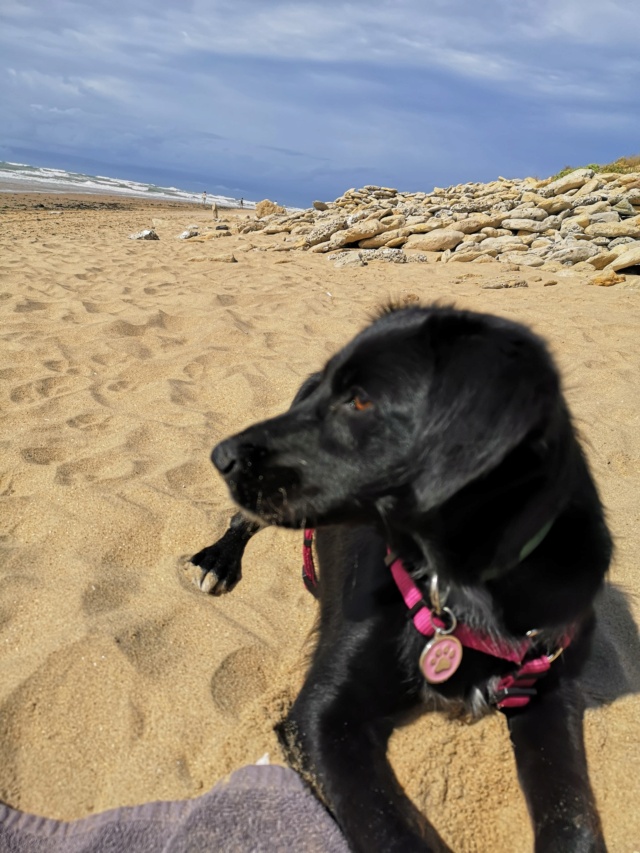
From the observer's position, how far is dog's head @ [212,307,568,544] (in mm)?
1453

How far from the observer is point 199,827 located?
1.62m

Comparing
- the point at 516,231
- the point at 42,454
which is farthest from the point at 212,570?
the point at 516,231

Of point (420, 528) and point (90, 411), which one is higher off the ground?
point (420, 528)

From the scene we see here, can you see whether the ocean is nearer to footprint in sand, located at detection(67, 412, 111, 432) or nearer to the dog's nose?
footprint in sand, located at detection(67, 412, 111, 432)

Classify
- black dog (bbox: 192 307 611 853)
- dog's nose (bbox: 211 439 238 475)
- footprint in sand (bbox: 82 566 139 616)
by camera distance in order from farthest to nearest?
footprint in sand (bbox: 82 566 139 616) → dog's nose (bbox: 211 439 238 475) → black dog (bbox: 192 307 611 853)

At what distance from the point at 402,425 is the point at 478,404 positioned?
27 cm

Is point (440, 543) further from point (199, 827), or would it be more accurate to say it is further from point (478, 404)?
point (199, 827)

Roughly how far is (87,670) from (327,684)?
763 mm

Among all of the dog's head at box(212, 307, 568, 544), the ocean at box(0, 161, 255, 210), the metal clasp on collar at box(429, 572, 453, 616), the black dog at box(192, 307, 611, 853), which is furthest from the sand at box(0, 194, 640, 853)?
the ocean at box(0, 161, 255, 210)

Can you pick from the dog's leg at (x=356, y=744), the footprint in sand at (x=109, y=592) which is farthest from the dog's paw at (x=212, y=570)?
the dog's leg at (x=356, y=744)

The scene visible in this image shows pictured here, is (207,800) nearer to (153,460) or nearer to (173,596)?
(173,596)

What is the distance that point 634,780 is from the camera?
6.19ft

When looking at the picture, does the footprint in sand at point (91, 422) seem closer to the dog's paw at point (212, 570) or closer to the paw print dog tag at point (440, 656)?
the dog's paw at point (212, 570)

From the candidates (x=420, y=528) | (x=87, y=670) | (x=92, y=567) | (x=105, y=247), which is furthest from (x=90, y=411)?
(x=105, y=247)
